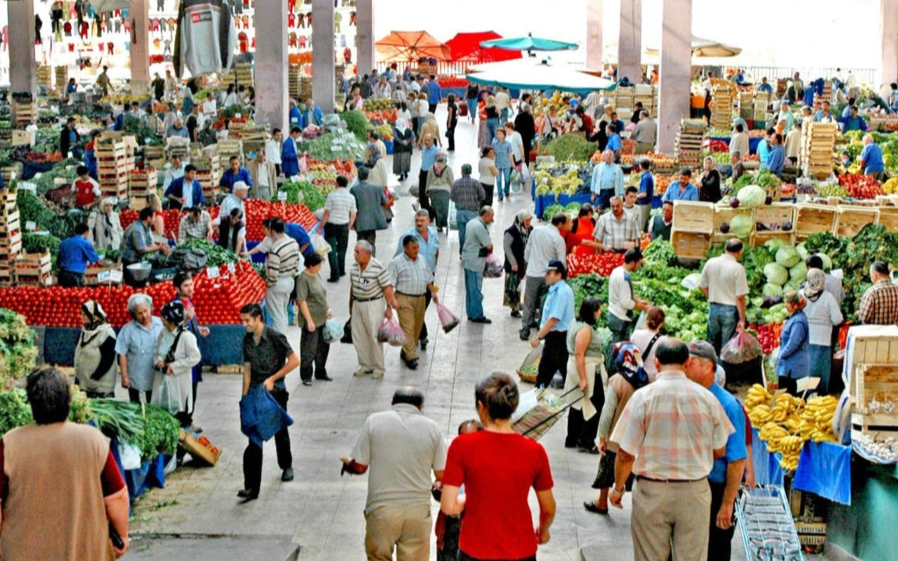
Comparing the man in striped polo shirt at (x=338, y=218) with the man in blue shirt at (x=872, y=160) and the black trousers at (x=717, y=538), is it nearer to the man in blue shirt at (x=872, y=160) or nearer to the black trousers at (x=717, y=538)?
the man in blue shirt at (x=872, y=160)

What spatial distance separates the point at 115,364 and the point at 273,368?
1447 millimetres

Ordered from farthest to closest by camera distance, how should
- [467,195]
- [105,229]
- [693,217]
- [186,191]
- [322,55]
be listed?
[322,55] < [186,191] < [467,195] < [105,229] < [693,217]

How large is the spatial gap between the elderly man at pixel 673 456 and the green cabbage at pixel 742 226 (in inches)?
309

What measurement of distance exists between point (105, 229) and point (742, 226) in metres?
7.44

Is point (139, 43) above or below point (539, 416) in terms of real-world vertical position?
above

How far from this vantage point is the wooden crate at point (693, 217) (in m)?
13.9

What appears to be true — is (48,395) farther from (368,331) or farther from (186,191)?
(186,191)

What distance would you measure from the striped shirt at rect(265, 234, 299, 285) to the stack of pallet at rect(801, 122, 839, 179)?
9976mm

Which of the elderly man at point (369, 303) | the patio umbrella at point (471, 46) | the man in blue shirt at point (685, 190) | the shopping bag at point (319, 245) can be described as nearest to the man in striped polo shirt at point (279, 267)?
the elderly man at point (369, 303)

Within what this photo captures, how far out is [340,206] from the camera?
623 inches

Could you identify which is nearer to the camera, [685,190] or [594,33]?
[685,190]

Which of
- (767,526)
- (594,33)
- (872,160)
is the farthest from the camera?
(594,33)

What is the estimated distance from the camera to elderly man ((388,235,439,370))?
12.3 m

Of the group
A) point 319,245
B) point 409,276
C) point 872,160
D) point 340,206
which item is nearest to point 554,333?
point 409,276
